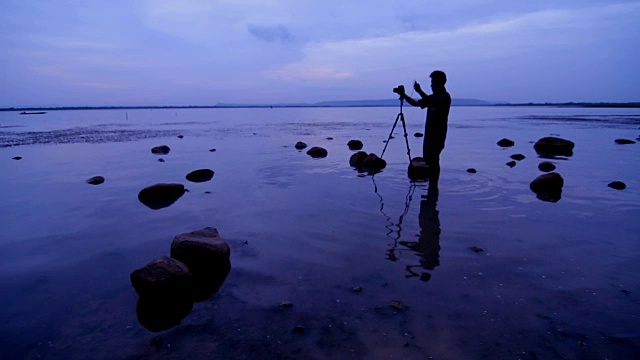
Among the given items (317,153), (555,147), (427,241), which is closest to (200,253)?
(427,241)

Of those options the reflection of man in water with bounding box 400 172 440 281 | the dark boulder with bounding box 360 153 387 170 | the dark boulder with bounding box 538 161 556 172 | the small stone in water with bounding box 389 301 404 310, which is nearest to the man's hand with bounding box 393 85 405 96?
the reflection of man in water with bounding box 400 172 440 281

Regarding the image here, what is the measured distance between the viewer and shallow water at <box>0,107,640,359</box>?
12.7 feet

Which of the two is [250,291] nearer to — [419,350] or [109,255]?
[419,350]

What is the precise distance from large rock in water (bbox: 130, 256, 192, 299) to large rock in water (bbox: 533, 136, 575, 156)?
64.2ft

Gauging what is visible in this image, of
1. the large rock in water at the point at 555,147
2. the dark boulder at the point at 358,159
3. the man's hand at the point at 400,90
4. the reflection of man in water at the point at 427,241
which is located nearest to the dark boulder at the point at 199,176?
the dark boulder at the point at 358,159

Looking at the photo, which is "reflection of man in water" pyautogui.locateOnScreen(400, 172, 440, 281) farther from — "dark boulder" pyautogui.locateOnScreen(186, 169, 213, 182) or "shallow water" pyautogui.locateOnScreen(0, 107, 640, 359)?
"dark boulder" pyautogui.locateOnScreen(186, 169, 213, 182)

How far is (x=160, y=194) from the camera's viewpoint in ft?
33.0

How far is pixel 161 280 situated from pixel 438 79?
9148 mm

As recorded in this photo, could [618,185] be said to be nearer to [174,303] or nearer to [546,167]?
[546,167]

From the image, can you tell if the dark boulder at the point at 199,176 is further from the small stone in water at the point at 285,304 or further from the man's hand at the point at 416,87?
the small stone in water at the point at 285,304

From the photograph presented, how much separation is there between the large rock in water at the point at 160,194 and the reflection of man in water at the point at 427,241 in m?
6.42

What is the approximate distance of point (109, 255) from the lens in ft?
20.4

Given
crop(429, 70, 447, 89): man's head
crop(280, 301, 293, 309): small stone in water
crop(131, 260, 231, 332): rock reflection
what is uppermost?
crop(429, 70, 447, 89): man's head

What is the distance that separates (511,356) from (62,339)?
15.4 feet
